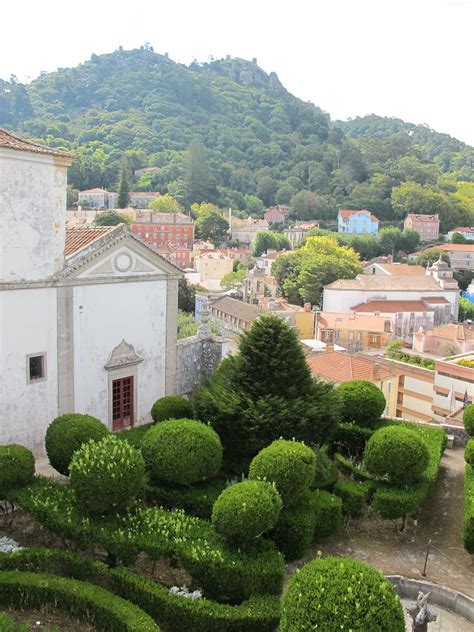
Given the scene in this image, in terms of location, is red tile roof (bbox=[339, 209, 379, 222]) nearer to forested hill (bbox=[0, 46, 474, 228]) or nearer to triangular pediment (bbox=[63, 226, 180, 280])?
forested hill (bbox=[0, 46, 474, 228])

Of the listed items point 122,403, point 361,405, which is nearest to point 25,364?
point 122,403

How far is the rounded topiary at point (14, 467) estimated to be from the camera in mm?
13172

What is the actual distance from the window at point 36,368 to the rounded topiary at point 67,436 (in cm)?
234

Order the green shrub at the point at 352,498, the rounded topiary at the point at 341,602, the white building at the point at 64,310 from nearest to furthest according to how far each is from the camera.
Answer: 1. the rounded topiary at the point at 341,602
2. the green shrub at the point at 352,498
3. the white building at the point at 64,310

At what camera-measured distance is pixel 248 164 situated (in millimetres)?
183750

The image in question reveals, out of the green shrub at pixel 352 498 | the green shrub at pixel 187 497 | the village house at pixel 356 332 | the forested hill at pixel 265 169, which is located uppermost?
the forested hill at pixel 265 169

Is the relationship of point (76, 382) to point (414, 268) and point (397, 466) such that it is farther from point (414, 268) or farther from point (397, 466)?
point (414, 268)

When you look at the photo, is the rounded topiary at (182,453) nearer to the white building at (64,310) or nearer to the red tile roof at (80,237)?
the white building at (64,310)

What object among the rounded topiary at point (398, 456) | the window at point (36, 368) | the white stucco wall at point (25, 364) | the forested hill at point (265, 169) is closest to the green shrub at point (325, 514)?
the rounded topiary at point (398, 456)

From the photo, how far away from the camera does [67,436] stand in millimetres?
14383

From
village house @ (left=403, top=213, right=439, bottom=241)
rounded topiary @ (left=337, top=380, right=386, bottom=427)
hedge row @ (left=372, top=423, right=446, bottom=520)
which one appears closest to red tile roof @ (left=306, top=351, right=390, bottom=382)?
rounded topiary @ (left=337, top=380, right=386, bottom=427)

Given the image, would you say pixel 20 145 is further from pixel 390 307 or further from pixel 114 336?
pixel 390 307

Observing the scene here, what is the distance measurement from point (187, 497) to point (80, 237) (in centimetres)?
933

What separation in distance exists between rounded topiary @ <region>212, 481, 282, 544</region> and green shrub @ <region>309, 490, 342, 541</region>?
2.72m
